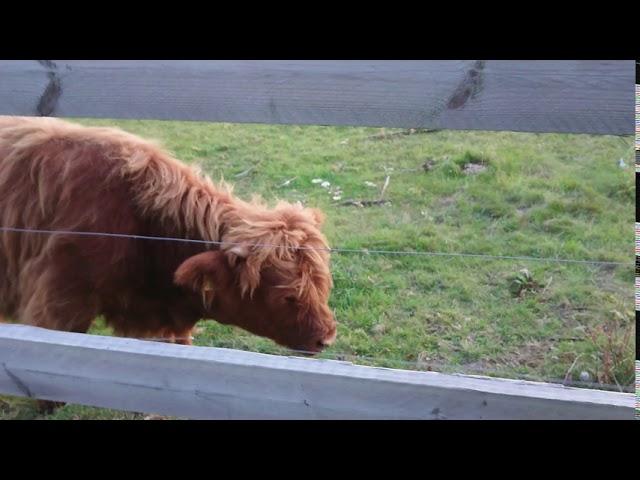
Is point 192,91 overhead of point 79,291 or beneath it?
overhead

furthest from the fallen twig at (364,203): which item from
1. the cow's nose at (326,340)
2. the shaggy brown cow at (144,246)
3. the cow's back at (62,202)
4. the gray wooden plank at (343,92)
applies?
the gray wooden plank at (343,92)

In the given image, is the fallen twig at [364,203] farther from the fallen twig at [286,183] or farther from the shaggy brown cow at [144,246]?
the shaggy brown cow at [144,246]

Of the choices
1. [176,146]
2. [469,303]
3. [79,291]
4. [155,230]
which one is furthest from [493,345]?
[176,146]

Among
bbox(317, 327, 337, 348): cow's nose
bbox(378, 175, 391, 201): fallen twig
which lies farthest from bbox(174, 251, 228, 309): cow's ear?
bbox(378, 175, 391, 201): fallen twig

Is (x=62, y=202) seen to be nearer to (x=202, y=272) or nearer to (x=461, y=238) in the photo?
(x=202, y=272)

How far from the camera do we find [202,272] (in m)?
3.61

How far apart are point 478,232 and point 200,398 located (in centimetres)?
Result: 397

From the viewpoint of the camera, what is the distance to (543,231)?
5.60 metres

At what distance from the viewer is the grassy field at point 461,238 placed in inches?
174

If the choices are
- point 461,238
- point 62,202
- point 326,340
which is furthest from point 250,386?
point 461,238

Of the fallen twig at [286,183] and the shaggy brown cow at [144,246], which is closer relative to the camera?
the shaggy brown cow at [144,246]

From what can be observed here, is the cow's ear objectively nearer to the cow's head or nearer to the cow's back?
the cow's head

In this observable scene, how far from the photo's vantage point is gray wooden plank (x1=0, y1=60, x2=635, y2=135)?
6.51 feet

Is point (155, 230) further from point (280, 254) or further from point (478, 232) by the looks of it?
point (478, 232)
